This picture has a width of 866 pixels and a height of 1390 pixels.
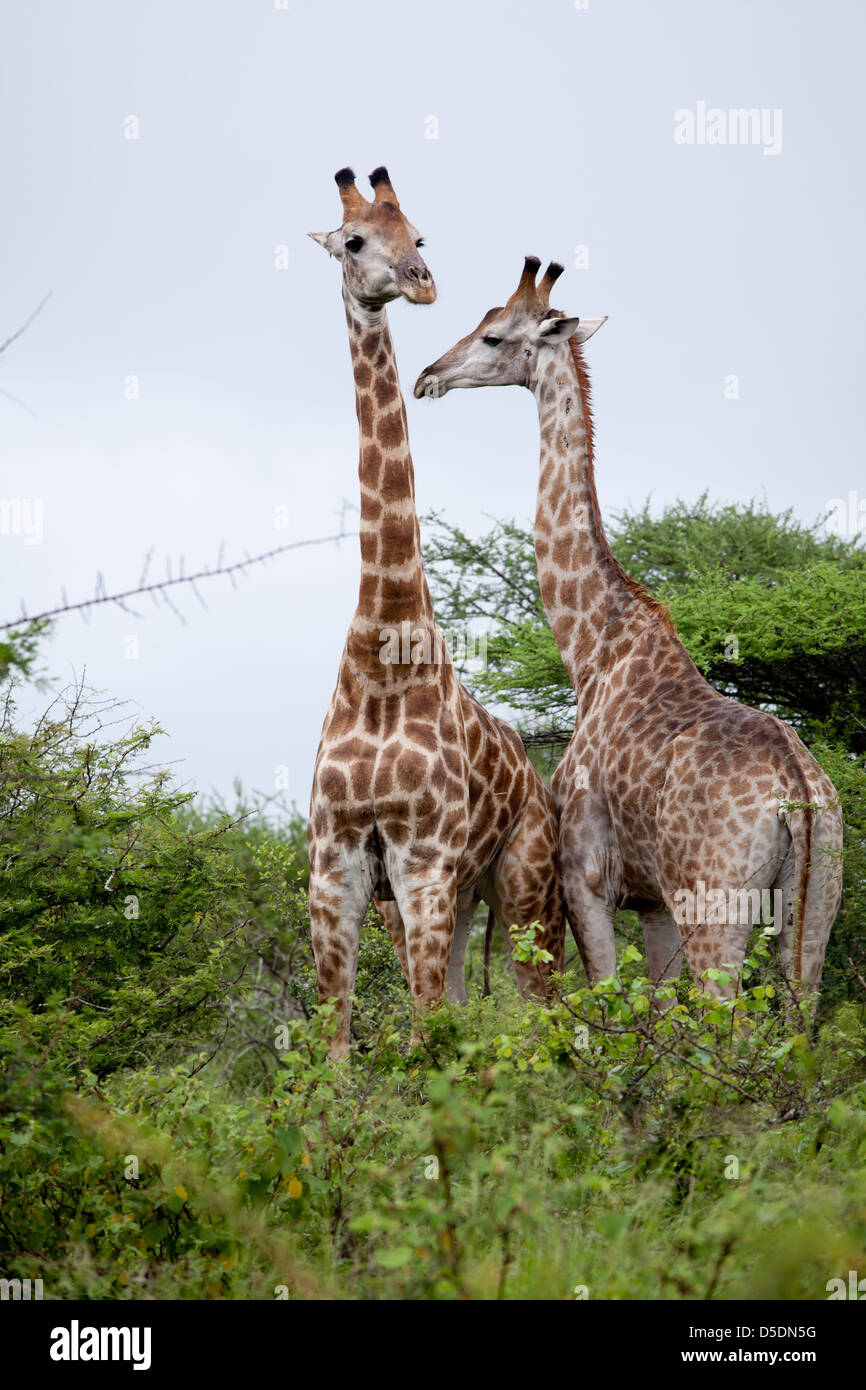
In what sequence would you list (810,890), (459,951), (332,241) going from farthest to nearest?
1. (459,951)
2. (810,890)
3. (332,241)

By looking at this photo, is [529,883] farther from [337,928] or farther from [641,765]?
[337,928]

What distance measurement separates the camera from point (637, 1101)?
595 cm

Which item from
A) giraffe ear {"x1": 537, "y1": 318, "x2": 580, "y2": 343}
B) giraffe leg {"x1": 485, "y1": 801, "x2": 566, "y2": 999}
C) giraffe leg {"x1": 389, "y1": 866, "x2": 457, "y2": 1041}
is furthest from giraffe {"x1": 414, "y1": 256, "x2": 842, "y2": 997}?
giraffe leg {"x1": 389, "y1": 866, "x2": 457, "y2": 1041}

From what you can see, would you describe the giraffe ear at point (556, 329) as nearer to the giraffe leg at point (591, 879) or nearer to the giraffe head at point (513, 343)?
the giraffe head at point (513, 343)

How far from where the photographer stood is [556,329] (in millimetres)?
8891

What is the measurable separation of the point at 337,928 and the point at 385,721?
109cm

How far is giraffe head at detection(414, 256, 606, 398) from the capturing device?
28.9ft

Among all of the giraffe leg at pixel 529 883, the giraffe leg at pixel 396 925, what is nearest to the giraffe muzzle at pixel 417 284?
the giraffe leg at pixel 529 883

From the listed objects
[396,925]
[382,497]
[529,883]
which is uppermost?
[382,497]

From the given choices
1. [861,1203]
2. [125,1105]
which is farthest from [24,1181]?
[861,1203]

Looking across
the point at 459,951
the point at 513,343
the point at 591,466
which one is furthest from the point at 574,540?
the point at 459,951

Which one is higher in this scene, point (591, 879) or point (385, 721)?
point (385, 721)
